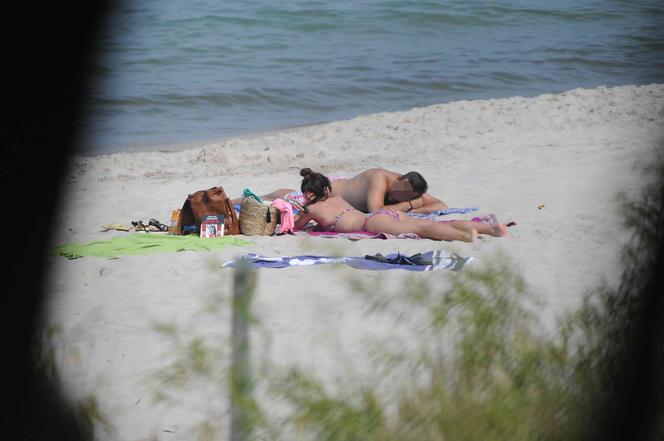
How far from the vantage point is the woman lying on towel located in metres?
5.64

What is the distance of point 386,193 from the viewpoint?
6473mm

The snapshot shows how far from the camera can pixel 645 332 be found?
2.05 m

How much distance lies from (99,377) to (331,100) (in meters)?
10.6

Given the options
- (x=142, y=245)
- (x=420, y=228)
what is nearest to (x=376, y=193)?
(x=420, y=228)

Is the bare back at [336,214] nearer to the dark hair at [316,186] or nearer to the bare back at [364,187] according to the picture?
the dark hair at [316,186]

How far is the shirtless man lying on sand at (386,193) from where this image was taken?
6348 millimetres

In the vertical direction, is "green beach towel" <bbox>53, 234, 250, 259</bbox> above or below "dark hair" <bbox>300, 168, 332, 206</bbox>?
below

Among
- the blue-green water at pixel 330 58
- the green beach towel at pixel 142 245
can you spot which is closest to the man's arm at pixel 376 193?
the green beach towel at pixel 142 245

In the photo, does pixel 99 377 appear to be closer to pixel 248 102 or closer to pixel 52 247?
pixel 52 247

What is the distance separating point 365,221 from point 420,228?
43 centimetres

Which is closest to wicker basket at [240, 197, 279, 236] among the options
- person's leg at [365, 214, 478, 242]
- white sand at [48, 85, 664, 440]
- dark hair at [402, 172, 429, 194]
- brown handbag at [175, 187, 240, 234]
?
brown handbag at [175, 187, 240, 234]

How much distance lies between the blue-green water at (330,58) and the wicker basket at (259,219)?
16.2 ft

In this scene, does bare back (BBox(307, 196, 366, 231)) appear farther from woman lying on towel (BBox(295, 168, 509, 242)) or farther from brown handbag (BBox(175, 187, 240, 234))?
brown handbag (BBox(175, 187, 240, 234))

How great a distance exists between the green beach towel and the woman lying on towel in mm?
691
